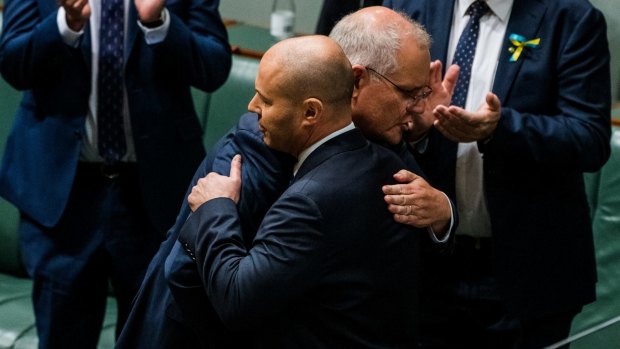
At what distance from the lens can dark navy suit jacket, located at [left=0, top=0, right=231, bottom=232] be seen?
3002 millimetres

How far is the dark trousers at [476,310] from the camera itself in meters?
2.69

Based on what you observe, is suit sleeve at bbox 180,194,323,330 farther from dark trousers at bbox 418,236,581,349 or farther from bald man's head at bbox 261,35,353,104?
dark trousers at bbox 418,236,581,349

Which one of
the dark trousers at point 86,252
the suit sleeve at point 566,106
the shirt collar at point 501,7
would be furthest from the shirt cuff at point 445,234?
the dark trousers at point 86,252

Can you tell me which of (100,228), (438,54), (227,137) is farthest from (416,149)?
(100,228)

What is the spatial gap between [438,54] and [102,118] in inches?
36.9

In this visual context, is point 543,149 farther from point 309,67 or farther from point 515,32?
point 309,67

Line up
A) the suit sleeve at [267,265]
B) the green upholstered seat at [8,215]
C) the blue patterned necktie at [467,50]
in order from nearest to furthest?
the suit sleeve at [267,265]
the blue patterned necktie at [467,50]
the green upholstered seat at [8,215]

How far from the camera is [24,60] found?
2977 mm

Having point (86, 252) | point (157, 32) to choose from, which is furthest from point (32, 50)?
point (86, 252)

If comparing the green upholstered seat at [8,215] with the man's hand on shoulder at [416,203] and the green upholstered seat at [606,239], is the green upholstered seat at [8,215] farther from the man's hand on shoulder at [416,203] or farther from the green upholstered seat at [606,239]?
the man's hand on shoulder at [416,203]

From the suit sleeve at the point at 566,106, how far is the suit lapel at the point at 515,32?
1cm

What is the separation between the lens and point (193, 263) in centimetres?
202

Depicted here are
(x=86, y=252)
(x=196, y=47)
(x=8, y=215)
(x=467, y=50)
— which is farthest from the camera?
A: (x=8, y=215)

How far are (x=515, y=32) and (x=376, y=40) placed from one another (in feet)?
1.97
